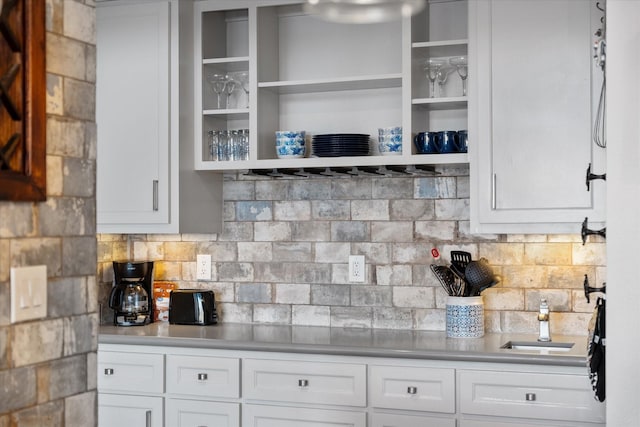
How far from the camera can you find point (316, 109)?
426 centimetres

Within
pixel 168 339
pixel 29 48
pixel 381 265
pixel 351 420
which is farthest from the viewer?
pixel 381 265

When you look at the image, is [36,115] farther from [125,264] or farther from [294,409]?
[125,264]

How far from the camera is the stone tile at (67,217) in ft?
6.26

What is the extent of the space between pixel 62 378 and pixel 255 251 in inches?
97.7


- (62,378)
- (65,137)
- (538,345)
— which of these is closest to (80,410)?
(62,378)

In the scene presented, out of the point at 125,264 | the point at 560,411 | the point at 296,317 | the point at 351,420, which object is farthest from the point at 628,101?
the point at 125,264

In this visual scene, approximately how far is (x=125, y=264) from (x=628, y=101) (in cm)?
262

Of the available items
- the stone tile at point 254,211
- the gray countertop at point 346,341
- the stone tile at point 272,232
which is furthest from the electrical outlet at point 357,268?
the stone tile at point 254,211

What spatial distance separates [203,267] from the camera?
177 inches

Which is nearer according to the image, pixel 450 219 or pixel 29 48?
pixel 29 48

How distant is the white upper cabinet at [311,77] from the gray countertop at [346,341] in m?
0.78

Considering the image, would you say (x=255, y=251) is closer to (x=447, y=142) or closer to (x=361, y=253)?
(x=361, y=253)

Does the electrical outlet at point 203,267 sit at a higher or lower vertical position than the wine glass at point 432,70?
lower

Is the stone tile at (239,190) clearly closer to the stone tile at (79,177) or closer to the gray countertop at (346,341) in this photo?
the gray countertop at (346,341)
